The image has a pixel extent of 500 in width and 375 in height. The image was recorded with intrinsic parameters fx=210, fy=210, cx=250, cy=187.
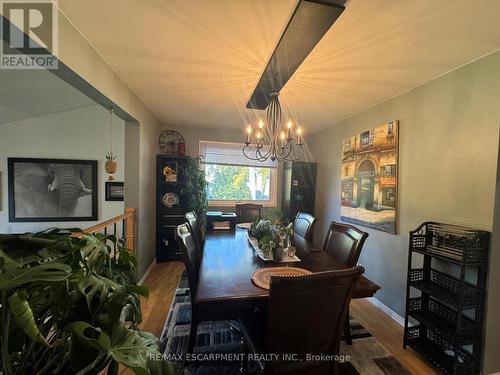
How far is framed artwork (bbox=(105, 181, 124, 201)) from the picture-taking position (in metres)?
3.70

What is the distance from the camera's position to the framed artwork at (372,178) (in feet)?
7.57

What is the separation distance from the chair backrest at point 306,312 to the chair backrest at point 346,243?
0.68m

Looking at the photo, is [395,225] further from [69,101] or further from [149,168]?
[69,101]

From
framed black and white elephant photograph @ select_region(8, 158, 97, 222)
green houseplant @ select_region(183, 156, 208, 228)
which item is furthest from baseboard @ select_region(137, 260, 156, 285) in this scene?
framed black and white elephant photograph @ select_region(8, 158, 97, 222)

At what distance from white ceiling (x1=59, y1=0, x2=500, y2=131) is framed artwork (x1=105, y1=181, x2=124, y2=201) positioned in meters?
2.02

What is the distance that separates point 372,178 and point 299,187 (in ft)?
4.52

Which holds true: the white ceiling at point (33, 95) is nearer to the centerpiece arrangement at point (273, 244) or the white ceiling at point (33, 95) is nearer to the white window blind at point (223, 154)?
the white window blind at point (223, 154)

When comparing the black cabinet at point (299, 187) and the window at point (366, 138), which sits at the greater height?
the window at point (366, 138)

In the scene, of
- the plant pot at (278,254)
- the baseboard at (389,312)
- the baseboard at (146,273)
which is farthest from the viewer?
the baseboard at (146,273)

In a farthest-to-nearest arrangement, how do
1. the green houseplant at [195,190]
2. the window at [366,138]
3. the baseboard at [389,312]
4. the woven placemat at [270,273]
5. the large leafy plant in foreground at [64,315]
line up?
the green houseplant at [195,190] < the window at [366,138] < the baseboard at [389,312] < the woven placemat at [270,273] < the large leafy plant in foreground at [64,315]

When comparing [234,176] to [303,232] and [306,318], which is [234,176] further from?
[306,318]

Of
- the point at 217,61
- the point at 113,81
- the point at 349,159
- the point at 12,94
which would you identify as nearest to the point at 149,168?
the point at 113,81

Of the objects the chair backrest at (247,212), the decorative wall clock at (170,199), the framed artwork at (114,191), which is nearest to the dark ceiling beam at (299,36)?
the chair backrest at (247,212)

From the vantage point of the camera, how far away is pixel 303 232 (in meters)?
2.63
